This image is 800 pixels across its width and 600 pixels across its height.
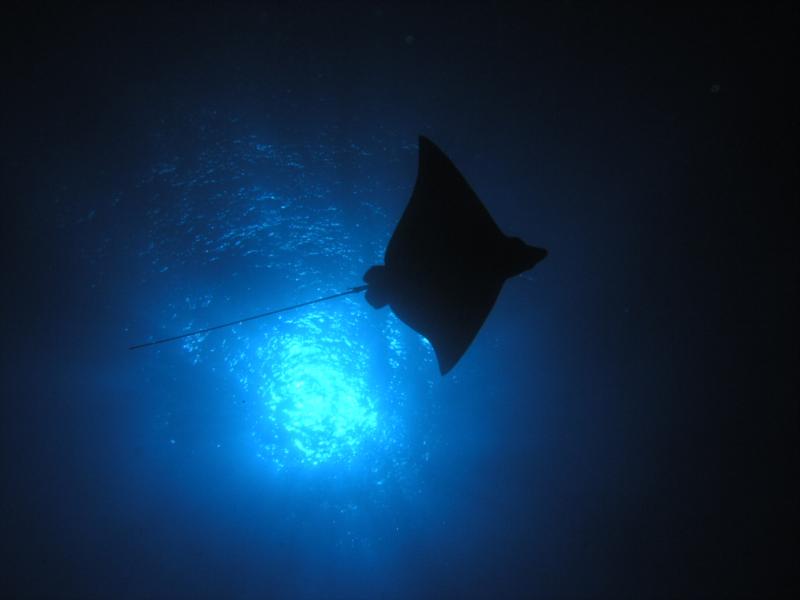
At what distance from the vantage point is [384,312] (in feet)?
13.6

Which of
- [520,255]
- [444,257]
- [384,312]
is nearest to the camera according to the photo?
[520,255]

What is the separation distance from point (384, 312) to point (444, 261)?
4.95 feet

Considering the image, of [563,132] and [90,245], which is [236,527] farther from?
[563,132]

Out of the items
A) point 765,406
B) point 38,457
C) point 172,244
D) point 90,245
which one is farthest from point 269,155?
point 765,406

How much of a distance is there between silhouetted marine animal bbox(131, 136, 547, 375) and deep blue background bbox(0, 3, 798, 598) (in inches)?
40.5

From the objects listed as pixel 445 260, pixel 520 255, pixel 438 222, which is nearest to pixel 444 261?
pixel 445 260

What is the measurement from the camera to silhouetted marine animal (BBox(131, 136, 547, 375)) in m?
2.58

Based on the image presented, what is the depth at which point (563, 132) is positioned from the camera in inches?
142

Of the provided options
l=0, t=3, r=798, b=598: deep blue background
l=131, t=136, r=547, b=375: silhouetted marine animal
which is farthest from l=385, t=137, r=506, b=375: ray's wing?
l=0, t=3, r=798, b=598: deep blue background

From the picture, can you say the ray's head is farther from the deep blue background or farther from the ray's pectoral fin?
the deep blue background

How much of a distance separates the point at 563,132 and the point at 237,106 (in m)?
2.41

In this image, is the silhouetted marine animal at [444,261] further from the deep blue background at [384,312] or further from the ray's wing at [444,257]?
the deep blue background at [384,312]

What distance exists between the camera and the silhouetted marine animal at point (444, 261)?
258 centimetres

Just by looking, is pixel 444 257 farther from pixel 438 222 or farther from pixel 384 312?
pixel 384 312
